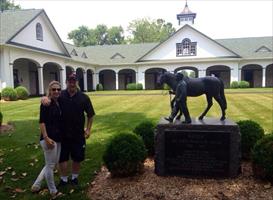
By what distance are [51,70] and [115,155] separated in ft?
97.0

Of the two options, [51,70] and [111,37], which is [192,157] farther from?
[111,37]

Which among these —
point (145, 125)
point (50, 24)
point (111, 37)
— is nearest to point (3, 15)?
point (50, 24)

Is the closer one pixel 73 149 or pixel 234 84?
pixel 73 149

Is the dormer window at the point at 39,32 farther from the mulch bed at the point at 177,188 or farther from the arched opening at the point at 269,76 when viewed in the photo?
the arched opening at the point at 269,76

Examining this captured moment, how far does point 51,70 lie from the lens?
33.0 metres


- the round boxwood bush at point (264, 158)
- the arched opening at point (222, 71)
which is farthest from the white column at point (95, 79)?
the round boxwood bush at point (264, 158)

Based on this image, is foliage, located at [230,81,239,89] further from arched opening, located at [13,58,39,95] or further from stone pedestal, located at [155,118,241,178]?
stone pedestal, located at [155,118,241,178]

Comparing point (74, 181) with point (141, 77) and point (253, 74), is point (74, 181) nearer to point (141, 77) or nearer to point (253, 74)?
point (141, 77)

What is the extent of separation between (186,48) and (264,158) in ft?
103

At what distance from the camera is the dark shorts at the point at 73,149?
4887mm

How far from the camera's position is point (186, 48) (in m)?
35.2

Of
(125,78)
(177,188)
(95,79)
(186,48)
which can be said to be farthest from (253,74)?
(177,188)

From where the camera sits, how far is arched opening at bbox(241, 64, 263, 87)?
37375 millimetres

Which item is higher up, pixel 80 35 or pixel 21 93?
pixel 80 35
